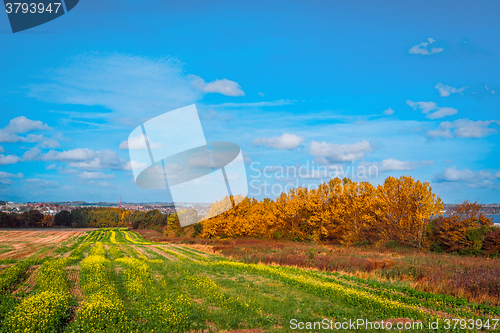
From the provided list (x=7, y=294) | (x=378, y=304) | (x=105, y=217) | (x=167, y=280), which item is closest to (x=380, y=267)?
(x=378, y=304)

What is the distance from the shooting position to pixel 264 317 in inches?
388

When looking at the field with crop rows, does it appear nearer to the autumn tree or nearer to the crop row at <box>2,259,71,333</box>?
the crop row at <box>2,259,71,333</box>

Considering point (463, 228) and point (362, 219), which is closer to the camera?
point (463, 228)

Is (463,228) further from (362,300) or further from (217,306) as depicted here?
(217,306)

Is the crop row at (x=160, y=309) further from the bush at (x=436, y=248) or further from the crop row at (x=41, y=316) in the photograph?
the bush at (x=436, y=248)

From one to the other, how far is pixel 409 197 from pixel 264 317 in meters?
31.5

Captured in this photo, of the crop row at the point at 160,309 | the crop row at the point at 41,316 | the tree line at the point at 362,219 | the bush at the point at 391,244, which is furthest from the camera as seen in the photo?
the bush at the point at 391,244

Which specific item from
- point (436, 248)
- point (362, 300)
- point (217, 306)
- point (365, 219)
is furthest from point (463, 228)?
point (217, 306)

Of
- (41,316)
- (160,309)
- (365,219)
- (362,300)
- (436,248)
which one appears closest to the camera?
(41,316)

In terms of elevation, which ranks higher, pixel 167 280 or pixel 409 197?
pixel 409 197

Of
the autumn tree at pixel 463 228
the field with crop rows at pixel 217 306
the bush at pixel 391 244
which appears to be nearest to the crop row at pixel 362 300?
the field with crop rows at pixel 217 306

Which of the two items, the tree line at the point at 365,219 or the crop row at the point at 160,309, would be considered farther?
the tree line at the point at 365,219

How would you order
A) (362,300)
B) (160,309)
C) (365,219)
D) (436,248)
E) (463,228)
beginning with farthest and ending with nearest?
(365,219), (436,248), (463,228), (362,300), (160,309)

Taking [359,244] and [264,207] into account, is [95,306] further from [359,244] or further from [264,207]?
[264,207]
